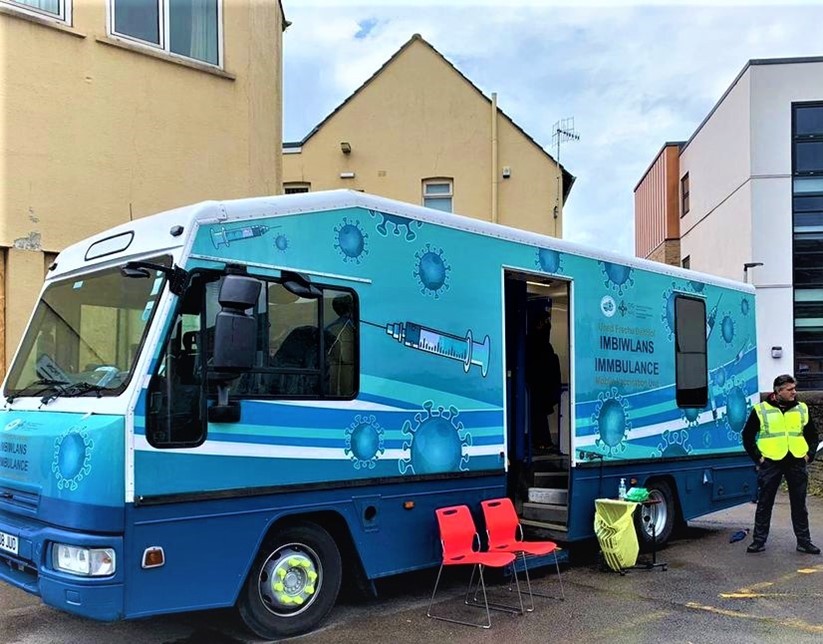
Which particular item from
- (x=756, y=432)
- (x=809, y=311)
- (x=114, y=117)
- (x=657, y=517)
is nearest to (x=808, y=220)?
(x=809, y=311)

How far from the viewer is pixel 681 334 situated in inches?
338

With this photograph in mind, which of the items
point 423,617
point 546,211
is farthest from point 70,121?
point 546,211

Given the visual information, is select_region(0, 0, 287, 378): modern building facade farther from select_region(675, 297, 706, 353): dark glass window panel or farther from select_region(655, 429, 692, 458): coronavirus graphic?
select_region(655, 429, 692, 458): coronavirus graphic

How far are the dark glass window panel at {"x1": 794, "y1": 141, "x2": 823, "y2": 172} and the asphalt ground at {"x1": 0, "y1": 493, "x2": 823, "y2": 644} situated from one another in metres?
15.2

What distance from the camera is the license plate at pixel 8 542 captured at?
4875 mm

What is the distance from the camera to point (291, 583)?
5289 millimetres

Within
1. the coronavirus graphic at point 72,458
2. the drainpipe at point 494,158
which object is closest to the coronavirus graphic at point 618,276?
the coronavirus graphic at point 72,458

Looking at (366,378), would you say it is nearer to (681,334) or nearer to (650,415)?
(650,415)

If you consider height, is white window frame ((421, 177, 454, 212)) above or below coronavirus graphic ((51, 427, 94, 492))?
above

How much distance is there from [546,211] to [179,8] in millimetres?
10149

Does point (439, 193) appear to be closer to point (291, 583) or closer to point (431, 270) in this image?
point (431, 270)

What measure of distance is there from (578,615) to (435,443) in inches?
63.0

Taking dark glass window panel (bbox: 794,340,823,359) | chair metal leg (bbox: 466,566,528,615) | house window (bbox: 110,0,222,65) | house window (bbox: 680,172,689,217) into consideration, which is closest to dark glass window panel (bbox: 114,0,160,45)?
house window (bbox: 110,0,222,65)

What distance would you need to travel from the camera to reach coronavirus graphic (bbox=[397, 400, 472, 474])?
5918 millimetres
